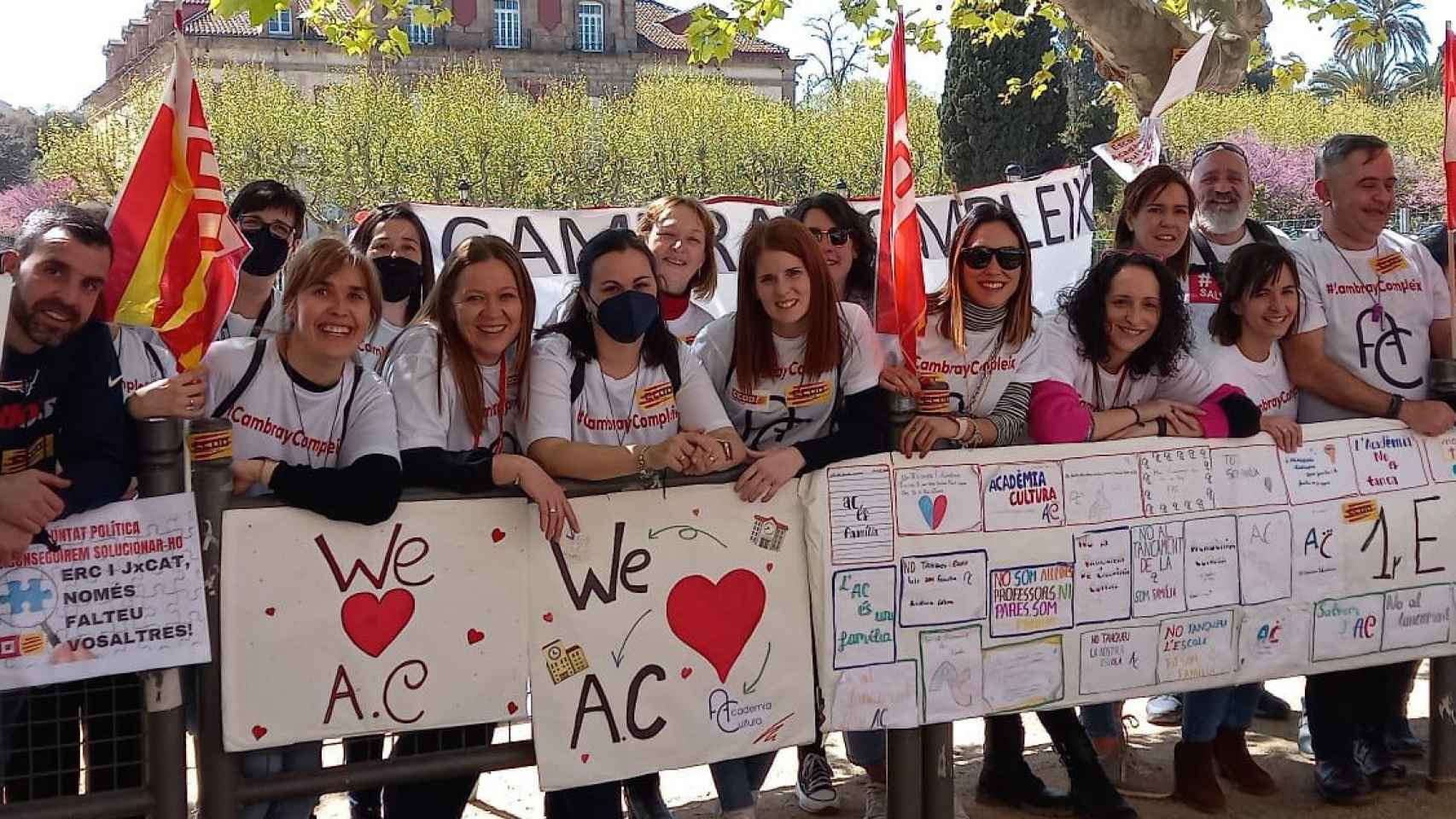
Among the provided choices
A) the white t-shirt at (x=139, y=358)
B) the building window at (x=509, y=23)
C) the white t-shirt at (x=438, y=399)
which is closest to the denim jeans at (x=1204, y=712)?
the white t-shirt at (x=438, y=399)

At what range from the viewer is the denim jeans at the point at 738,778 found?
410cm

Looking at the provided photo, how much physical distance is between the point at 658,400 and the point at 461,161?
3918cm

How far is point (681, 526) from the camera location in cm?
374

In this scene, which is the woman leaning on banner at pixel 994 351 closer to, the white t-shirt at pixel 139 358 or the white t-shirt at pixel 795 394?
the white t-shirt at pixel 795 394

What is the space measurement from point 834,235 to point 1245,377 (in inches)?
61.6

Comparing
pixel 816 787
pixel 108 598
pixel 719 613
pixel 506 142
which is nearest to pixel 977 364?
pixel 719 613

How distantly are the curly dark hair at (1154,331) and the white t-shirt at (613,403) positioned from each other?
1.33m

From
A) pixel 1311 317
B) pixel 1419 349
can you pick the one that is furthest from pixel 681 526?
pixel 1419 349

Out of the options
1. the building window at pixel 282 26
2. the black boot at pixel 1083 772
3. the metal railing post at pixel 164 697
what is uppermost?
the building window at pixel 282 26

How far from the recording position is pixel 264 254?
15.4ft

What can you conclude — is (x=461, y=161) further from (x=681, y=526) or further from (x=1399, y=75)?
(x=1399, y=75)

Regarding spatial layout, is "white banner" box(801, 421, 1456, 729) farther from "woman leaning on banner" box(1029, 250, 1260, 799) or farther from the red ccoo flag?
the red ccoo flag

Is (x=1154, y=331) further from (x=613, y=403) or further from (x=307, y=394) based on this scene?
(x=307, y=394)

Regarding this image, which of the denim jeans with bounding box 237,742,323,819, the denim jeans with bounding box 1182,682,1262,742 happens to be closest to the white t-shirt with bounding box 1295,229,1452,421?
the denim jeans with bounding box 1182,682,1262,742
